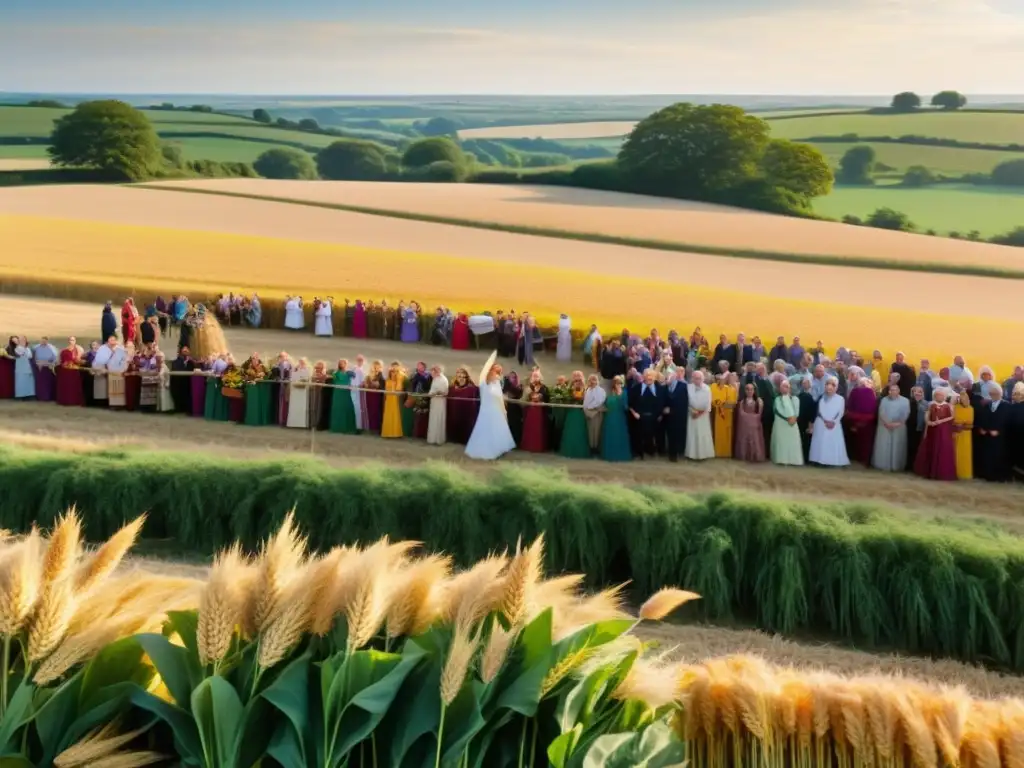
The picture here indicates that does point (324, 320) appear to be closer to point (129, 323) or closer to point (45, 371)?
point (129, 323)

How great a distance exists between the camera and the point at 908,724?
136 inches

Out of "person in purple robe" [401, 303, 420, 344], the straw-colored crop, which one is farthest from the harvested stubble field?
the straw-colored crop

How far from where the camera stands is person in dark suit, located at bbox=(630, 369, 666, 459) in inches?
662

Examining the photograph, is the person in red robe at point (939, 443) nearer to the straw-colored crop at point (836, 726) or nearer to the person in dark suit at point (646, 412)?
the person in dark suit at point (646, 412)

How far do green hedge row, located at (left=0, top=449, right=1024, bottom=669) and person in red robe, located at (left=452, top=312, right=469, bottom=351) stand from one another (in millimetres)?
13734

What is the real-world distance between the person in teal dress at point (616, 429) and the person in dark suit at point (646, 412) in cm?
21

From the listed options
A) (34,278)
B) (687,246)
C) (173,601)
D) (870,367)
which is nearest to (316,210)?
(687,246)

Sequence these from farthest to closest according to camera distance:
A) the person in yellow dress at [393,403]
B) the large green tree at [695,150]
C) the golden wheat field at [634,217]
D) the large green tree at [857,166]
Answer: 1. the large green tree at [695,150]
2. the large green tree at [857,166]
3. the golden wheat field at [634,217]
4. the person in yellow dress at [393,403]

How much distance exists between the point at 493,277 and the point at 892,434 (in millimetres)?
21037

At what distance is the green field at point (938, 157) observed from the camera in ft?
190

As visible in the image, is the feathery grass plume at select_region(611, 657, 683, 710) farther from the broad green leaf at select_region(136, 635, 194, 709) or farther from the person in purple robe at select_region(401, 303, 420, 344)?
the person in purple robe at select_region(401, 303, 420, 344)

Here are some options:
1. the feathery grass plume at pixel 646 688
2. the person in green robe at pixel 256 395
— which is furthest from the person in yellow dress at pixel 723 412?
the feathery grass plume at pixel 646 688

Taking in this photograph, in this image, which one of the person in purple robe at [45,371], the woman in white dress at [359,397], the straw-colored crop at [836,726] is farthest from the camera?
the person in purple robe at [45,371]

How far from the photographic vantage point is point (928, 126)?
64875 millimetres
